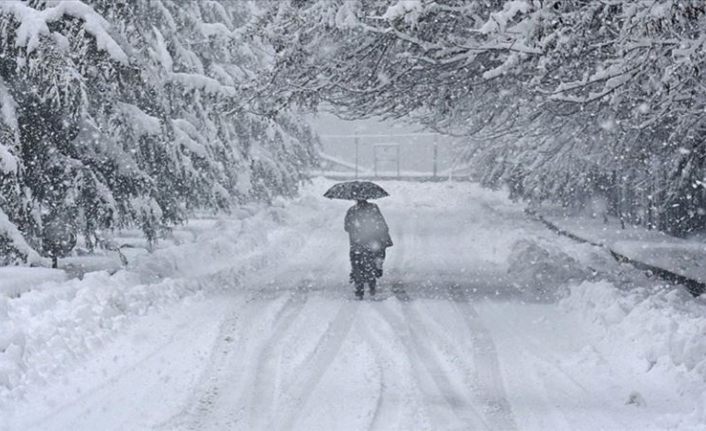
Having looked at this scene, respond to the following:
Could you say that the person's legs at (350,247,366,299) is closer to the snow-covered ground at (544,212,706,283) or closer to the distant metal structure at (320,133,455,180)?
the snow-covered ground at (544,212,706,283)

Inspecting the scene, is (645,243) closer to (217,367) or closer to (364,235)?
(364,235)

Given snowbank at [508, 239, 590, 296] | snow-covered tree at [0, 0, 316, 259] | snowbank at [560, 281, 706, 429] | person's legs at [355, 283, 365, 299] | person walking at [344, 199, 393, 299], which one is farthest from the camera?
snowbank at [508, 239, 590, 296]

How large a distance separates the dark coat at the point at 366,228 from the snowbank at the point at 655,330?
3.18m

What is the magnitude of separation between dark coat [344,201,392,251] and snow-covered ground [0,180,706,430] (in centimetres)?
86

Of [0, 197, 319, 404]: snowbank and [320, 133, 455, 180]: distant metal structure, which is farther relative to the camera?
[320, 133, 455, 180]: distant metal structure

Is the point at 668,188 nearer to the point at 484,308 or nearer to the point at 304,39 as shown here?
the point at 484,308

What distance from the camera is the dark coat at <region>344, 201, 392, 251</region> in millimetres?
13898

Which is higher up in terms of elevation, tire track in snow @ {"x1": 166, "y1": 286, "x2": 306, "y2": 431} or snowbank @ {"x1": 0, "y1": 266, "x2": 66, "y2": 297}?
snowbank @ {"x1": 0, "y1": 266, "x2": 66, "y2": 297}

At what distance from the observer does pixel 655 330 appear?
366 inches

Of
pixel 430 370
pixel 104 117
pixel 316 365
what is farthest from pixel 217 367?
pixel 104 117

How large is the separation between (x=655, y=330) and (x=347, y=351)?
11.2 feet

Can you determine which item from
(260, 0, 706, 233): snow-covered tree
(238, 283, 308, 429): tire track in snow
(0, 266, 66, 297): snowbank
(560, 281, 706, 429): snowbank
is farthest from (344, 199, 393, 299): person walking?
(0, 266, 66, 297): snowbank

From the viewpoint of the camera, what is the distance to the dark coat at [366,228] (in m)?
13.9

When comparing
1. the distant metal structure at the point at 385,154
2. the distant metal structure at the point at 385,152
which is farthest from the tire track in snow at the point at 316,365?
the distant metal structure at the point at 385,154
